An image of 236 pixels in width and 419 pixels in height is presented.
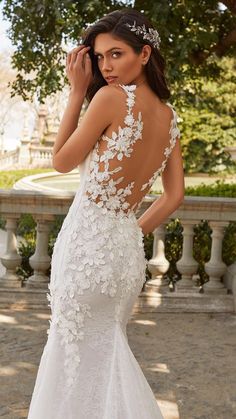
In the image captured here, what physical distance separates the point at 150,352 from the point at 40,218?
1.74m

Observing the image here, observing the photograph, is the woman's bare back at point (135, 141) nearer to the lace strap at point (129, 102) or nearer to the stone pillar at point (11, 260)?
the lace strap at point (129, 102)

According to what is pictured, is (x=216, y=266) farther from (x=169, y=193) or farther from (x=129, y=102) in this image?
(x=129, y=102)

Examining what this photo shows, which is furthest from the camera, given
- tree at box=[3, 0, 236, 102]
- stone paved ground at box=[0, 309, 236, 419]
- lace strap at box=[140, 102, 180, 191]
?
tree at box=[3, 0, 236, 102]

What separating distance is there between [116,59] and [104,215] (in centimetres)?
62

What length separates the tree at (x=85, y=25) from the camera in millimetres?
6391

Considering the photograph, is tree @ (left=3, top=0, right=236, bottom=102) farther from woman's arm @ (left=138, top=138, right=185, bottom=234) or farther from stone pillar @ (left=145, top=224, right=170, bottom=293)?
woman's arm @ (left=138, top=138, right=185, bottom=234)

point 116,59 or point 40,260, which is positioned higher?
point 116,59

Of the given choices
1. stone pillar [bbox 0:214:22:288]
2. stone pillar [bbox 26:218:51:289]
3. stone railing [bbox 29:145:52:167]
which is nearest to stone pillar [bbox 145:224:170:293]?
stone pillar [bbox 26:218:51:289]

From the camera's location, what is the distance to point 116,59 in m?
2.42

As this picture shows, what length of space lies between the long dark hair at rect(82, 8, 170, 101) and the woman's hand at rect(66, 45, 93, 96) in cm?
7

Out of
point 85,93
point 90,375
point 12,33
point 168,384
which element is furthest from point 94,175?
point 12,33

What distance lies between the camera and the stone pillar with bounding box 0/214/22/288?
5.95m

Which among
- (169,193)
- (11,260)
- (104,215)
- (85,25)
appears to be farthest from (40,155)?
(104,215)

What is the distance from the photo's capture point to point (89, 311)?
2.54 meters
